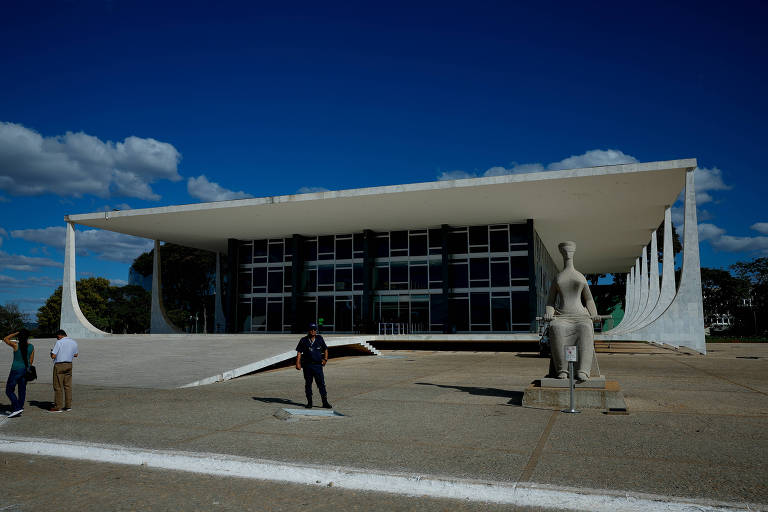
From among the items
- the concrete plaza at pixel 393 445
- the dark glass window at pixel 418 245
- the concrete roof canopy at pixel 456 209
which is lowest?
the concrete plaza at pixel 393 445

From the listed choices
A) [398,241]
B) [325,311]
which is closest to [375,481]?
[398,241]

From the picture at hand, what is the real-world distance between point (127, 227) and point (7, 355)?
55.1ft

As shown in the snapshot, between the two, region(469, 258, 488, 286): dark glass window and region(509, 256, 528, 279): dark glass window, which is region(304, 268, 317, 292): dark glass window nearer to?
region(469, 258, 488, 286): dark glass window

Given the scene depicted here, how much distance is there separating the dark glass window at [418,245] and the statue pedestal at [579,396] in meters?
26.3

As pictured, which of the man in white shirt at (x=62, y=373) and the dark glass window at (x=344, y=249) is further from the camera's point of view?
the dark glass window at (x=344, y=249)

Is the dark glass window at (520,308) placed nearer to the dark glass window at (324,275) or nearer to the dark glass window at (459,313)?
the dark glass window at (459,313)

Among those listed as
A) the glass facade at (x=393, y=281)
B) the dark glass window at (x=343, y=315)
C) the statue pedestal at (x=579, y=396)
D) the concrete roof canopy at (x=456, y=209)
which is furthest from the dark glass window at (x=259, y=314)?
the statue pedestal at (x=579, y=396)

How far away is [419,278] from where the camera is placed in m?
36.2

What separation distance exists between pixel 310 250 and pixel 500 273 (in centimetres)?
1352

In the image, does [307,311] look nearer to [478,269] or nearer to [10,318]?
[478,269]

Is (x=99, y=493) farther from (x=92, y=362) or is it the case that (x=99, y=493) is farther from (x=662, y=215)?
(x=662, y=215)

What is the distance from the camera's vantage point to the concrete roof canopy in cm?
2500

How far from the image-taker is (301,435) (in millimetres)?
7645

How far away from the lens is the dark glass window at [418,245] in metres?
36.4
